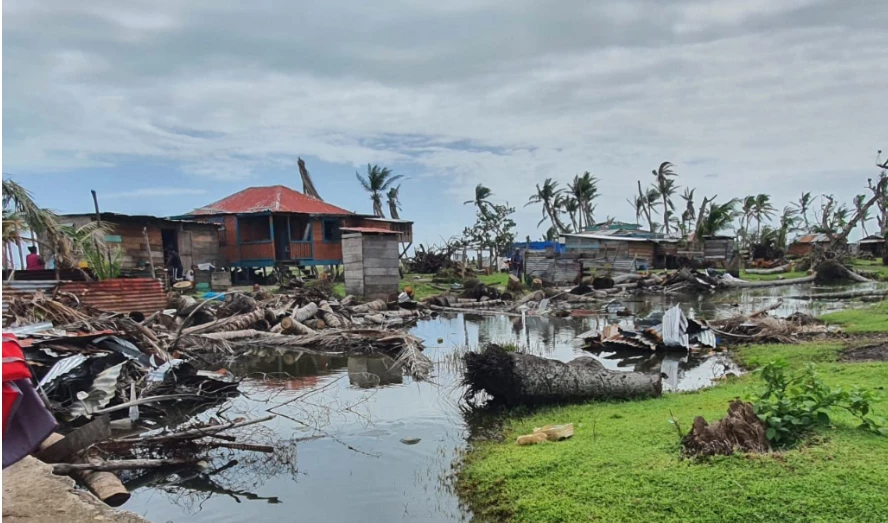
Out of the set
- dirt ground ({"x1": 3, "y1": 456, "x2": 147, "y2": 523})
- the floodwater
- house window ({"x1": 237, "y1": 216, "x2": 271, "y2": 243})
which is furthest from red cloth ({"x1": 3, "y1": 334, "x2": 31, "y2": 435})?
house window ({"x1": 237, "y1": 216, "x2": 271, "y2": 243})

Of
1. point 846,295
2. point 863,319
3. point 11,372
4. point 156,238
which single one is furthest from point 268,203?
point 11,372

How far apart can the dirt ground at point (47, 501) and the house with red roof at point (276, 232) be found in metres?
21.9

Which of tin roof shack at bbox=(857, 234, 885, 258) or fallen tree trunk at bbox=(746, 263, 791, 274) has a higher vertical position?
tin roof shack at bbox=(857, 234, 885, 258)

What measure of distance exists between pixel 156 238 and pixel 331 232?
26.3 feet

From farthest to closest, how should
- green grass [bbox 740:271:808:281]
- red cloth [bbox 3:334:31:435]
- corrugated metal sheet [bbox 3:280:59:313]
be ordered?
green grass [bbox 740:271:808:281], corrugated metal sheet [bbox 3:280:59:313], red cloth [bbox 3:334:31:435]

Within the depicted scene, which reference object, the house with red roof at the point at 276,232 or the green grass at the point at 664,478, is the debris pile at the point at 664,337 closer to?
the green grass at the point at 664,478

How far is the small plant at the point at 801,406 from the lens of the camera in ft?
16.0

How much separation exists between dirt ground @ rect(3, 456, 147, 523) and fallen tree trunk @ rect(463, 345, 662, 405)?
4.42 m

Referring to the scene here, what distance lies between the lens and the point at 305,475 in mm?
6195

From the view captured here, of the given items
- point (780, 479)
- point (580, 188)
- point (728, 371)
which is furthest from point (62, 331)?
point (580, 188)

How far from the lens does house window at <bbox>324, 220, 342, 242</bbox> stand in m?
28.3

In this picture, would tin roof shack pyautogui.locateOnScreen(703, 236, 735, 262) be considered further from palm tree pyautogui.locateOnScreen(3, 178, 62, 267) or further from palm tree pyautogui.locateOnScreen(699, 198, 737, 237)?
palm tree pyautogui.locateOnScreen(3, 178, 62, 267)

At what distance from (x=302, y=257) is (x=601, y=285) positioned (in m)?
14.3

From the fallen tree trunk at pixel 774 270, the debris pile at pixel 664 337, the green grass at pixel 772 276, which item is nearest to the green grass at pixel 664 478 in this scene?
the debris pile at pixel 664 337
